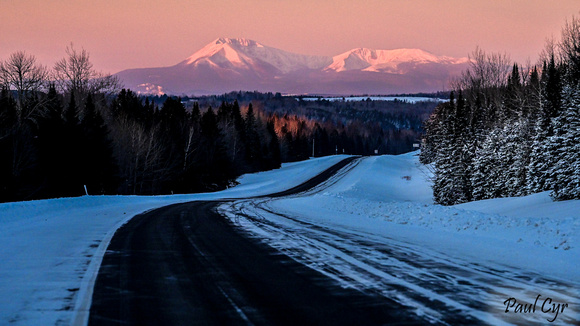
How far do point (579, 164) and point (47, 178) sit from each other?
42522 millimetres

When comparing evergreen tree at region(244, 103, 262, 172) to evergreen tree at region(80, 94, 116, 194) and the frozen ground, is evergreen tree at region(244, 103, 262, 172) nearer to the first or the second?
evergreen tree at region(80, 94, 116, 194)

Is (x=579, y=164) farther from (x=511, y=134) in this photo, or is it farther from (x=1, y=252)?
(x=1, y=252)

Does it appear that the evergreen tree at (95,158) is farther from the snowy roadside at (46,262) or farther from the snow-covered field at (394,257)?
the snowy roadside at (46,262)

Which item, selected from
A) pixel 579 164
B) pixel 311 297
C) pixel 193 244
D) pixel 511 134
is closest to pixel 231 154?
pixel 511 134

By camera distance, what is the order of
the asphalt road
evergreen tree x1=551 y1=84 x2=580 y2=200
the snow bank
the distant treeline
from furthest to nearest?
1. the distant treeline
2. evergreen tree x1=551 y1=84 x2=580 y2=200
3. the snow bank
4. the asphalt road

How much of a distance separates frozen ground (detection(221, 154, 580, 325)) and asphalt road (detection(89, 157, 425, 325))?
477 mm

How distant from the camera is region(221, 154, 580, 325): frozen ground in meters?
5.57

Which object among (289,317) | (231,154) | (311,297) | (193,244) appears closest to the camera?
(289,317)

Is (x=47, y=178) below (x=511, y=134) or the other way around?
below

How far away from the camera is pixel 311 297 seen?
19.0ft

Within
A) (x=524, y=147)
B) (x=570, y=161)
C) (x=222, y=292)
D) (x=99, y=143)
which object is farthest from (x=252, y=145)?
(x=222, y=292)

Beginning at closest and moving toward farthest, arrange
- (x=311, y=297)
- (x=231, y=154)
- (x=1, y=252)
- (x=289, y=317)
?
1. (x=289, y=317)
2. (x=311, y=297)
3. (x=1, y=252)
4. (x=231, y=154)

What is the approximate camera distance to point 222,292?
19.9ft

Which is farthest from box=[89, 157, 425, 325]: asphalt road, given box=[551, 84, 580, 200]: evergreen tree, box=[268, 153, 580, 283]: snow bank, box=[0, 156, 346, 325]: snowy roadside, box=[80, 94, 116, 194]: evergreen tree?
box=[80, 94, 116, 194]: evergreen tree
